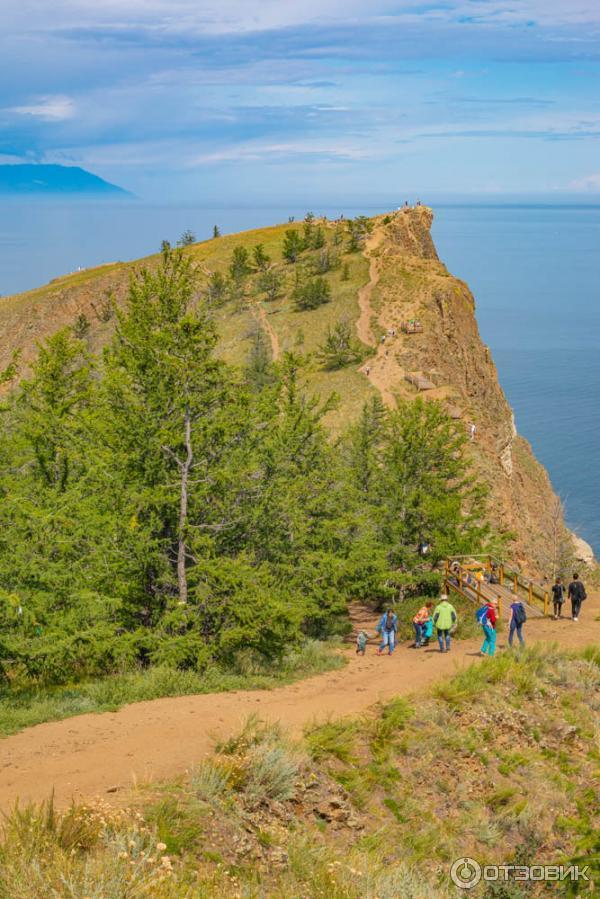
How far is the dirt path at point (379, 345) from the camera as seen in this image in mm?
44812

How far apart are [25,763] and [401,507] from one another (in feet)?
48.3

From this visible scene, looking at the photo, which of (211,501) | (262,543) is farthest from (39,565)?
(262,543)

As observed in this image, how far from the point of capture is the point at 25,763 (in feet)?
34.7

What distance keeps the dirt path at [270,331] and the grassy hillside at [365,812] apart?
40385 millimetres

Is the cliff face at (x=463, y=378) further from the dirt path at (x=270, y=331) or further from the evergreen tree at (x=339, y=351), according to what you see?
the dirt path at (x=270, y=331)

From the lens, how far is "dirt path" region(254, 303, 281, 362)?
54938 millimetres

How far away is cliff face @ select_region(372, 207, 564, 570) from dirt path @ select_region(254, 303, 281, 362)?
288 inches

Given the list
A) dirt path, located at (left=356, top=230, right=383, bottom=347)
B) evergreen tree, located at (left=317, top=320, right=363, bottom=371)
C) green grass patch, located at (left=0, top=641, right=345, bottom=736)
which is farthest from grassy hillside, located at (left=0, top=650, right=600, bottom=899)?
dirt path, located at (left=356, top=230, right=383, bottom=347)

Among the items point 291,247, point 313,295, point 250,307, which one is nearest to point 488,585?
point 313,295

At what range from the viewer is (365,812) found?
1052 cm

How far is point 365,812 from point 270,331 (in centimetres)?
5109

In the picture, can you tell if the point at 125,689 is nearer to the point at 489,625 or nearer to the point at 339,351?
the point at 489,625

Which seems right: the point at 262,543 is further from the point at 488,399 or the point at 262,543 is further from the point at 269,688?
the point at 488,399

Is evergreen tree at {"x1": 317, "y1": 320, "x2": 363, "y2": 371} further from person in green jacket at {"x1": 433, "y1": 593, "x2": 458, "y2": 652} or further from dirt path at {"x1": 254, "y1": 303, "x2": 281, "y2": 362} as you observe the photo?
person in green jacket at {"x1": 433, "y1": 593, "x2": 458, "y2": 652}
